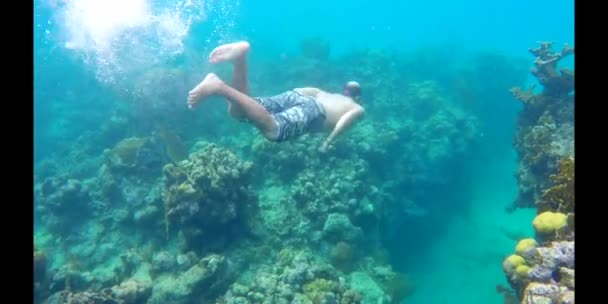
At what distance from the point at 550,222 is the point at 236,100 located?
5196mm

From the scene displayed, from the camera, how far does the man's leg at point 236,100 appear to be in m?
6.18

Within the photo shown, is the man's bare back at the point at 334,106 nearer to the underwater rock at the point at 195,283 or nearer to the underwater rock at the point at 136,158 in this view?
the underwater rock at the point at 195,283

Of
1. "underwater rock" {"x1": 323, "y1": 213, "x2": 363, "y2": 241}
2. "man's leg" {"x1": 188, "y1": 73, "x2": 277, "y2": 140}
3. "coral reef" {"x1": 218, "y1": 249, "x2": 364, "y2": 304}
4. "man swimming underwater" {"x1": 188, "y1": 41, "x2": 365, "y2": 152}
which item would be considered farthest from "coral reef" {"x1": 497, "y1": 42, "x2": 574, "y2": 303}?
"man's leg" {"x1": 188, "y1": 73, "x2": 277, "y2": 140}

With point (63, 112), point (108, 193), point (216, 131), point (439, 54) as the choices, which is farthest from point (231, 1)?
point (108, 193)

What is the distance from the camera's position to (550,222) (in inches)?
242

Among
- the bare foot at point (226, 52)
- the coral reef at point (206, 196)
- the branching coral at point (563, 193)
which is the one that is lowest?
the branching coral at point (563, 193)

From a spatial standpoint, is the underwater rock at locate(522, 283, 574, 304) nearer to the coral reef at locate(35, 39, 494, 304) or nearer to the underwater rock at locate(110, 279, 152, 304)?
the coral reef at locate(35, 39, 494, 304)

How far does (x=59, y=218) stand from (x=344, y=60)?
1633 cm

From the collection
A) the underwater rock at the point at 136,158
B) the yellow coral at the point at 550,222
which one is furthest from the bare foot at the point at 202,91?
the underwater rock at the point at 136,158

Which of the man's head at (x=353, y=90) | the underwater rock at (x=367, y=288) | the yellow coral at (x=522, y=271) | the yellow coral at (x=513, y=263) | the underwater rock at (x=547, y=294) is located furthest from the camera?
the underwater rock at (x=367, y=288)

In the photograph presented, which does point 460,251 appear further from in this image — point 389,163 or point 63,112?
point 63,112

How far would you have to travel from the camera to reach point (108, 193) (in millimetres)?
10922

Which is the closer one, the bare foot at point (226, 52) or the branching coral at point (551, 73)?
the bare foot at point (226, 52)

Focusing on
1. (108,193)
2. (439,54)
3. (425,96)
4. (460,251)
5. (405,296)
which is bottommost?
(405,296)
